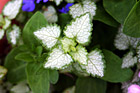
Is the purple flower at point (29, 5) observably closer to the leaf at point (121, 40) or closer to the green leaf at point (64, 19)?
the green leaf at point (64, 19)

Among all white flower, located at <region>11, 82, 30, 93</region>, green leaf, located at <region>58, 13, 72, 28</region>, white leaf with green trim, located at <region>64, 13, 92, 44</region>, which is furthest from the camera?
white flower, located at <region>11, 82, 30, 93</region>

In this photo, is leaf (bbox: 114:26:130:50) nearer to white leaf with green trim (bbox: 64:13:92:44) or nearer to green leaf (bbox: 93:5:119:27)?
green leaf (bbox: 93:5:119:27)

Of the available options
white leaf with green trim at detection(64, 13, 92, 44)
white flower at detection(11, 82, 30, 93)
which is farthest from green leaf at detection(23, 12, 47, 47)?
white flower at detection(11, 82, 30, 93)

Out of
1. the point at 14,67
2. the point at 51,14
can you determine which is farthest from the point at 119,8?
the point at 14,67

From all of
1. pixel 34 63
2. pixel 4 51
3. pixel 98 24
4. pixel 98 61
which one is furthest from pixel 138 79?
pixel 4 51

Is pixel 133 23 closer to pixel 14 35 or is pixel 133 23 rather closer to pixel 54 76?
pixel 54 76

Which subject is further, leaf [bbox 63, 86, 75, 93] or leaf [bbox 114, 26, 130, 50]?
leaf [bbox 63, 86, 75, 93]
